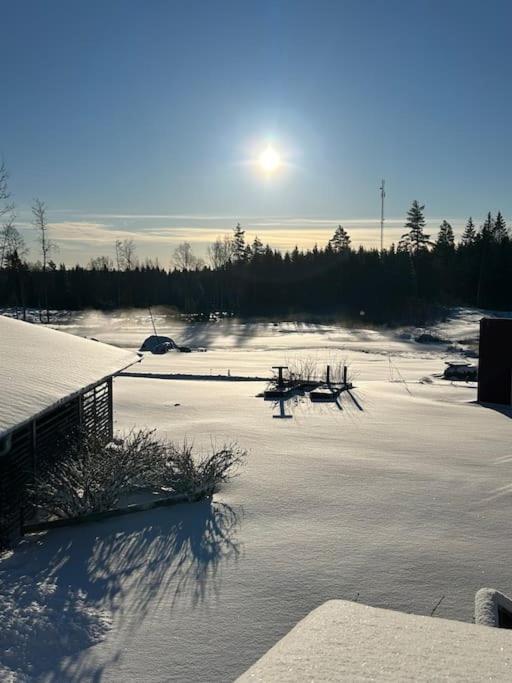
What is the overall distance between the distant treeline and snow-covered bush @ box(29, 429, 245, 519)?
59607mm

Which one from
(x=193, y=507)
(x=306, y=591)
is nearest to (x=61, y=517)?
(x=193, y=507)

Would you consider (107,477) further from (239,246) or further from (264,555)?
(239,246)

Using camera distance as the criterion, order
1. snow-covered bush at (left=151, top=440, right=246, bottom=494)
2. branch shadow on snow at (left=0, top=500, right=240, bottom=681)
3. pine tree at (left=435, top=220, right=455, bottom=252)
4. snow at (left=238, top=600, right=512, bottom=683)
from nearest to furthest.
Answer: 1. snow at (left=238, top=600, right=512, bottom=683)
2. branch shadow on snow at (left=0, top=500, right=240, bottom=681)
3. snow-covered bush at (left=151, top=440, right=246, bottom=494)
4. pine tree at (left=435, top=220, right=455, bottom=252)

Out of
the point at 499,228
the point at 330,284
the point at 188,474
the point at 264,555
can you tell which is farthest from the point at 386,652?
the point at 499,228

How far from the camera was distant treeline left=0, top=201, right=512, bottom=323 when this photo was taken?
76.3 meters

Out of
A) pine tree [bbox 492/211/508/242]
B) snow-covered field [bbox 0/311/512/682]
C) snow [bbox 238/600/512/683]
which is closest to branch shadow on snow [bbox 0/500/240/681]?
snow-covered field [bbox 0/311/512/682]

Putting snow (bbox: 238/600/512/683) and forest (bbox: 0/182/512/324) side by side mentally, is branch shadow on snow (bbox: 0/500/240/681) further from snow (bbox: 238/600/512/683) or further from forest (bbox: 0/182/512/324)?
forest (bbox: 0/182/512/324)

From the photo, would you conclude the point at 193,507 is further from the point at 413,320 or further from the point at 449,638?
the point at 413,320

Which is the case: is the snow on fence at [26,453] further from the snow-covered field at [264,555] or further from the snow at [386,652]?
the snow at [386,652]

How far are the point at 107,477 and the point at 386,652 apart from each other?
611 centimetres

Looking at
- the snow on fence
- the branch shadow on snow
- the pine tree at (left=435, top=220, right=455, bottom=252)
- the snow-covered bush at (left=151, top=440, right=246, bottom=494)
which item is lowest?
the branch shadow on snow

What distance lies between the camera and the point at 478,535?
802cm

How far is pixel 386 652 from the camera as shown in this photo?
10.6 ft

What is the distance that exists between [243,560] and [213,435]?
22.7 ft
